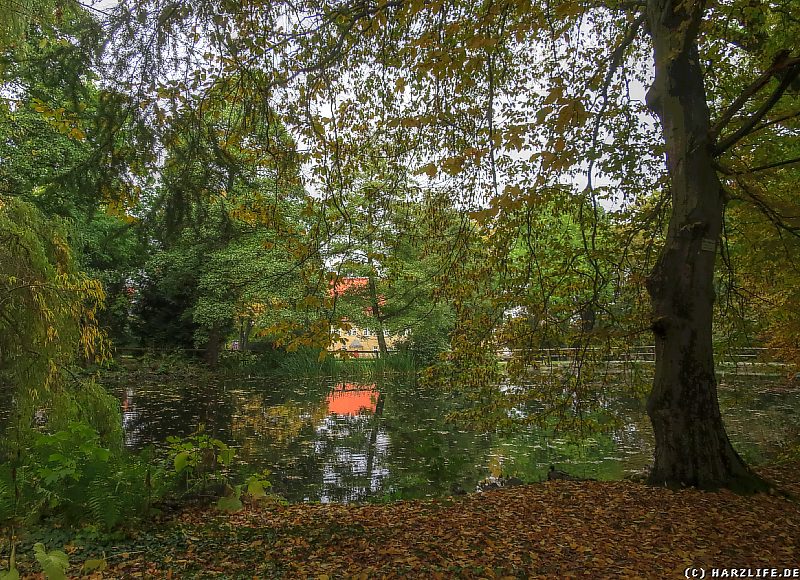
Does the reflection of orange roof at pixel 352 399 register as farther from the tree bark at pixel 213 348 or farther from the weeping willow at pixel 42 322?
the weeping willow at pixel 42 322

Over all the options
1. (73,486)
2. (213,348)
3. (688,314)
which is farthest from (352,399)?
(688,314)

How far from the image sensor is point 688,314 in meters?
4.95

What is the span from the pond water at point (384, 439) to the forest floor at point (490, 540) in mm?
1924

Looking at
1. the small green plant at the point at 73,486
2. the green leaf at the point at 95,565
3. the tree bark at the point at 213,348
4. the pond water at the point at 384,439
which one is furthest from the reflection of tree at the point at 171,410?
the green leaf at the point at 95,565

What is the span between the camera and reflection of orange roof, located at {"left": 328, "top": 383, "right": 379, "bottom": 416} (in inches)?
524

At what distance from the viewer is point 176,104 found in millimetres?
4215

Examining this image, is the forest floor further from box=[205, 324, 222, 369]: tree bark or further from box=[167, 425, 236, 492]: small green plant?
box=[205, 324, 222, 369]: tree bark

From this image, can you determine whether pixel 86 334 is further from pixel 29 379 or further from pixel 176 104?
pixel 176 104

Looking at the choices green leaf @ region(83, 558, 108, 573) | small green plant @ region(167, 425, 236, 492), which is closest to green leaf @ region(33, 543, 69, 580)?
green leaf @ region(83, 558, 108, 573)

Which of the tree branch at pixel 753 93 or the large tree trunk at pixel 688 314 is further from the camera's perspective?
the large tree trunk at pixel 688 314

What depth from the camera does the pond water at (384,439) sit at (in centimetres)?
745

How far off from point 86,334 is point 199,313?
14259 mm

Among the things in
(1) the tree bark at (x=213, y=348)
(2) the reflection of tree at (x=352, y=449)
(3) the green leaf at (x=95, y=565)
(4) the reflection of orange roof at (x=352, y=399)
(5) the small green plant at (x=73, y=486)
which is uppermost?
(1) the tree bark at (x=213, y=348)

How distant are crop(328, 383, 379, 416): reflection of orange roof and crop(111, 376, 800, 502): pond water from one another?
39 mm
